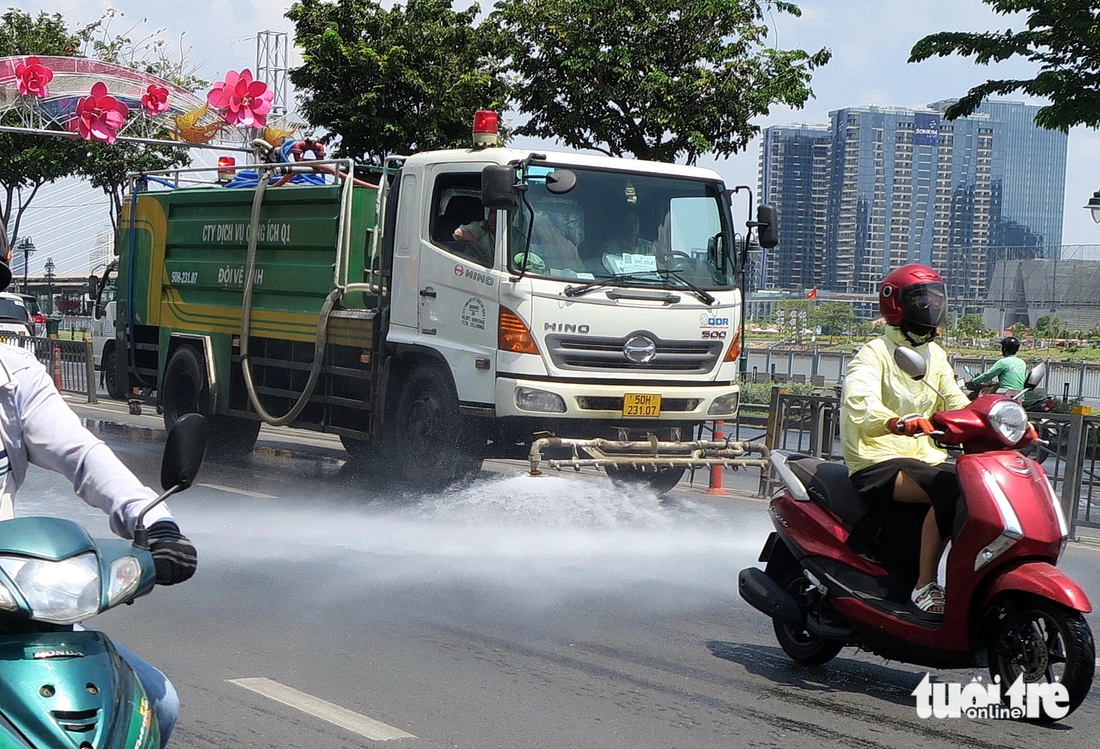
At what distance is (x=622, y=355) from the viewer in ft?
34.6

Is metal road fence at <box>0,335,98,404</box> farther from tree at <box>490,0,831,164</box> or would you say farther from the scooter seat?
the scooter seat

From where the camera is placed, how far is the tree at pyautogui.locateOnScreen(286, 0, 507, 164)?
79.9 ft

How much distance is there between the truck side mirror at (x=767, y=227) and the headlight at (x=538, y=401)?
2.28 meters

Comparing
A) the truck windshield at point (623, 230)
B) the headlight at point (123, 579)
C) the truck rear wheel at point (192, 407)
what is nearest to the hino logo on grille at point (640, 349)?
the truck windshield at point (623, 230)

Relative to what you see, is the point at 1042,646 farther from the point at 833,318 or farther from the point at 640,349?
the point at 833,318

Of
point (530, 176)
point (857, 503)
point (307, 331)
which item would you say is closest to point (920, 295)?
point (857, 503)

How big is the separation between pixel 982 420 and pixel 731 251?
20.4 ft

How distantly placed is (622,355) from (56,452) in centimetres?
771

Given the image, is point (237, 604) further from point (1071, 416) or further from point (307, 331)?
point (1071, 416)

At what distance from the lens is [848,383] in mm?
5469

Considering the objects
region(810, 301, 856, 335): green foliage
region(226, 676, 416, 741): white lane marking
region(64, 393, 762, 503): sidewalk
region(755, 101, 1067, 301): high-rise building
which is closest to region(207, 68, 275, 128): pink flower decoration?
region(64, 393, 762, 503): sidewalk

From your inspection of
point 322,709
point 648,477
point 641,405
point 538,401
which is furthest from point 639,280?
point 322,709

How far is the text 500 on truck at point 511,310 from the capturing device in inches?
406

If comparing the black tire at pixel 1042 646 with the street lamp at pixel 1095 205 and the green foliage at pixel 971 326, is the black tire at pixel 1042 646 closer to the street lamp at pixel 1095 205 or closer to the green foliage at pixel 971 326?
the street lamp at pixel 1095 205
